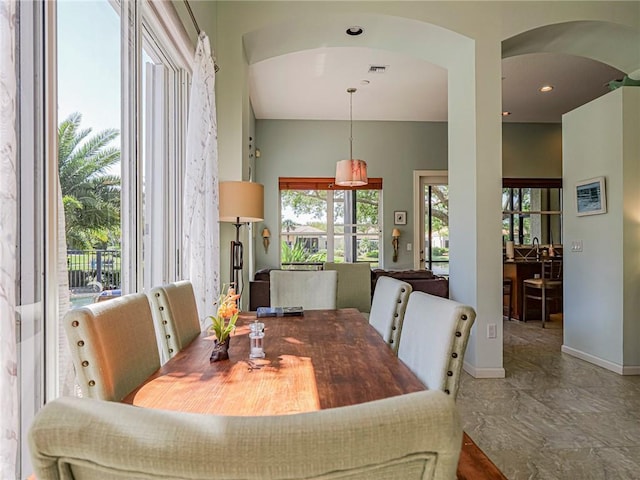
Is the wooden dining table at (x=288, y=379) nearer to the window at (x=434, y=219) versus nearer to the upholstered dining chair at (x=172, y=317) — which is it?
the upholstered dining chair at (x=172, y=317)

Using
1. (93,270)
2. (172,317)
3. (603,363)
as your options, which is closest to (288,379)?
(172,317)

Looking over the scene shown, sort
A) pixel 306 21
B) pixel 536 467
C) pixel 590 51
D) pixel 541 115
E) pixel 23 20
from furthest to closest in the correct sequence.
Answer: pixel 541 115 < pixel 590 51 < pixel 306 21 < pixel 536 467 < pixel 23 20

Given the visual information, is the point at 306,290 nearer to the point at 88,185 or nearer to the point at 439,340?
the point at 88,185

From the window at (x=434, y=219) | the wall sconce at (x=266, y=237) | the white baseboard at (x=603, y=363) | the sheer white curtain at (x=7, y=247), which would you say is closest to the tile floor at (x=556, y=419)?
the white baseboard at (x=603, y=363)

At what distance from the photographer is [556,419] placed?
9.07 feet

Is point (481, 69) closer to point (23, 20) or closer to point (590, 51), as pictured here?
point (590, 51)

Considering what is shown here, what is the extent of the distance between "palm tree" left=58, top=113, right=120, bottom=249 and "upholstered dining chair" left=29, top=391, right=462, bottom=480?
4.53 ft

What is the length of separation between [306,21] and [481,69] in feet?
5.06

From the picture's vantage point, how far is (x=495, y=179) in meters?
3.71

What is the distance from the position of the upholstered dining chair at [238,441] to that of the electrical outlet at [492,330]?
3.55m

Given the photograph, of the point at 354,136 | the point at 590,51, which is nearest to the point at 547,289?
the point at 590,51

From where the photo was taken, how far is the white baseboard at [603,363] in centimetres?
363

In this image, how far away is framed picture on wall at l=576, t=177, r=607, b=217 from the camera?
385cm

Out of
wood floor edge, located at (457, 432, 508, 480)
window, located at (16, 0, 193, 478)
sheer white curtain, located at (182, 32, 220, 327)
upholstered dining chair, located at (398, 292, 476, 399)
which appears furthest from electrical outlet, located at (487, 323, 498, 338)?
wood floor edge, located at (457, 432, 508, 480)
